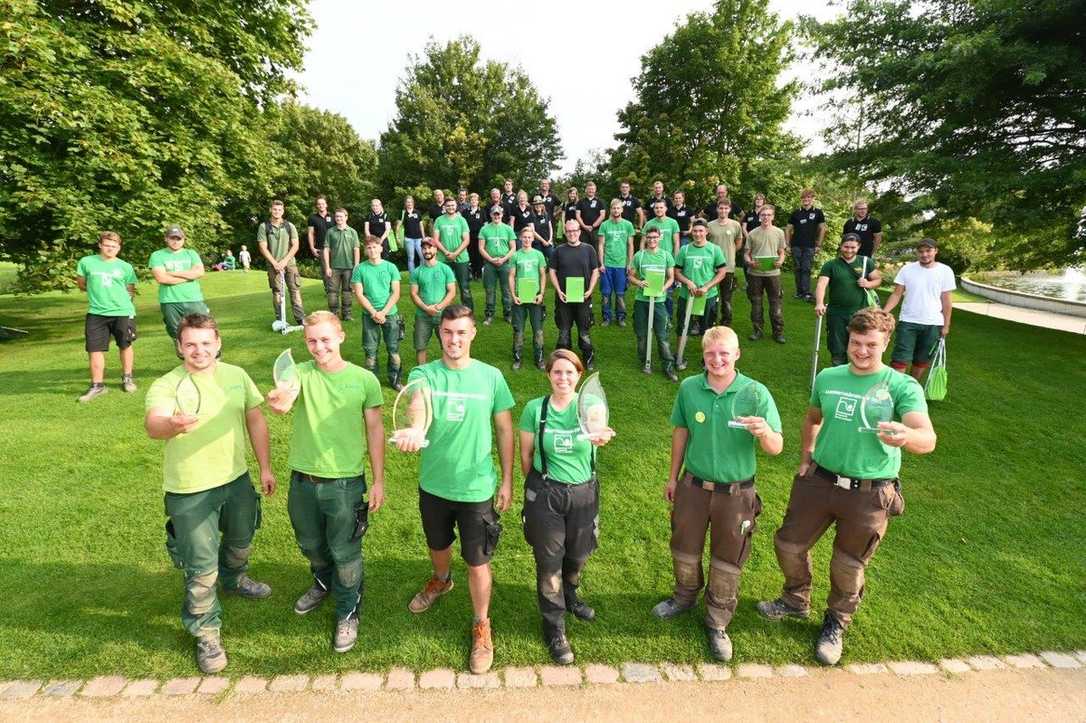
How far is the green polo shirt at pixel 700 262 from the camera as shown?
891 centimetres

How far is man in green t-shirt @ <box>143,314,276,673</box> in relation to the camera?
11.0 feet

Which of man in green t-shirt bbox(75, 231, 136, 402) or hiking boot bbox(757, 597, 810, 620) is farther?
man in green t-shirt bbox(75, 231, 136, 402)

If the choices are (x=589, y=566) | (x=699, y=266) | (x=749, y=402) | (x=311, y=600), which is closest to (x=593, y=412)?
(x=749, y=402)

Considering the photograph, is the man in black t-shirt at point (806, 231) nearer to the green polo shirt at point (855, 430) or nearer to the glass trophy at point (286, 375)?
the green polo shirt at point (855, 430)

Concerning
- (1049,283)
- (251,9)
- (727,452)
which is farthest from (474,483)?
(1049,283)

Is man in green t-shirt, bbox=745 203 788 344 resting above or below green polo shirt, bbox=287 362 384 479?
above

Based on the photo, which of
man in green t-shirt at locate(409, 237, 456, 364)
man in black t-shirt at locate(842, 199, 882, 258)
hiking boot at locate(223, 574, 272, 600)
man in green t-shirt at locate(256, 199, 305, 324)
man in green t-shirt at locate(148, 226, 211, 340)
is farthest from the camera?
man in green t-shirt at locate(256, 199, 305, 324)

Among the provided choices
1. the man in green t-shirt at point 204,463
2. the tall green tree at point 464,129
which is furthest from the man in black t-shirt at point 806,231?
the tall green tree at point 464,129

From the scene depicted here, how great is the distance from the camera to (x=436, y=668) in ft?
11.7

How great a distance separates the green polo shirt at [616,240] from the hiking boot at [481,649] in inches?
328

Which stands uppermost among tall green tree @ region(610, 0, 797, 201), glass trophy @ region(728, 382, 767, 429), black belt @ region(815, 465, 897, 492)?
tall green tree @ region(610, 0, 797, 201)

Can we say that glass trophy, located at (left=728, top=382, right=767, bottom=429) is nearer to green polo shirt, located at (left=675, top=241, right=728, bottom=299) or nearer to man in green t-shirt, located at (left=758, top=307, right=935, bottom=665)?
man in green t-shirt, located at (left=758, top=307, right=935, bottom=665)

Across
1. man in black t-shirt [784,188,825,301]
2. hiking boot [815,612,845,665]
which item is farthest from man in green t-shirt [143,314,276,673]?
man in black t-shirt [784,188,825,301]

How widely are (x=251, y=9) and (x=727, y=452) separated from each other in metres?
17.4
